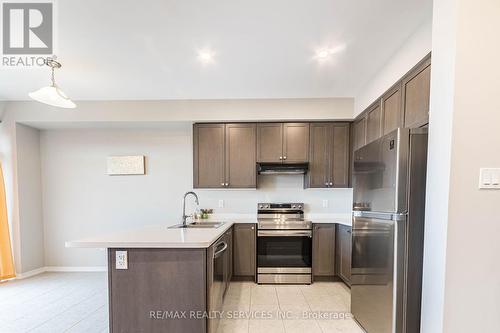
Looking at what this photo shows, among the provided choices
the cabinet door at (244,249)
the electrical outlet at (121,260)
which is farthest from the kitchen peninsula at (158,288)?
the cabinet door at (244,249)

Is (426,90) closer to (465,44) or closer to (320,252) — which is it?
(465,44)

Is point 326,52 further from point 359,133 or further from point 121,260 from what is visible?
point 121,260

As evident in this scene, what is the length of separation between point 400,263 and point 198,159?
269 cm

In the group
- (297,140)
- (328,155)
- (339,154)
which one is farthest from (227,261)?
(339,154)

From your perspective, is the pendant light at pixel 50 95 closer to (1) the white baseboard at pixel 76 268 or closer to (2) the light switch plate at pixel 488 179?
(1) the white baseboard at pixel 76 268

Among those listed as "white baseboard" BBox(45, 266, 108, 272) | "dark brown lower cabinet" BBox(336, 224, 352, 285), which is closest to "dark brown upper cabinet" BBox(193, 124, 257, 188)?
"dark brown lower cabinet" BBox(336, 224, 352, 285)

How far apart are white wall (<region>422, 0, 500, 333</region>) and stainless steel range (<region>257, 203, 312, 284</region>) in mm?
1897

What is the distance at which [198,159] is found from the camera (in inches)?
130

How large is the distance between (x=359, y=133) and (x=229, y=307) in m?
2.76

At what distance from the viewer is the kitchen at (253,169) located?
3.86 feet

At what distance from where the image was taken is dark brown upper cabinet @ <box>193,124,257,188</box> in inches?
129

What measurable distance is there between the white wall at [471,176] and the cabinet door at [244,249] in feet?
7.07

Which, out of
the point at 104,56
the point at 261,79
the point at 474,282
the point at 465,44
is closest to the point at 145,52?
the point at 104,56

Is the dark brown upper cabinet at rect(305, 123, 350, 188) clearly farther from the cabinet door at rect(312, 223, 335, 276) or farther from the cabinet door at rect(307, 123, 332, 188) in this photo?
the cabinet door at rect(312, 223, 335, 276)
